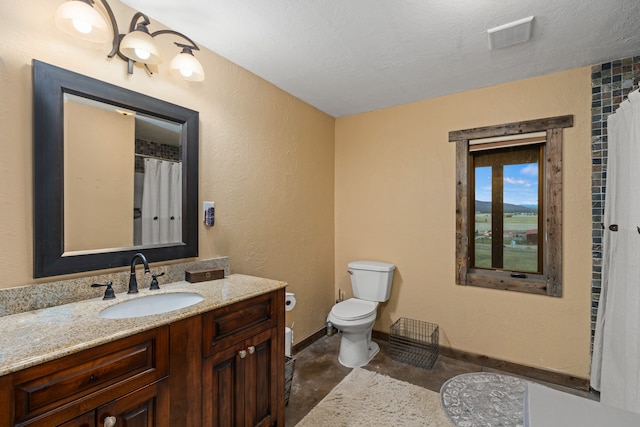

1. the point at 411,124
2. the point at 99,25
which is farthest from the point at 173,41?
the point at 411,124

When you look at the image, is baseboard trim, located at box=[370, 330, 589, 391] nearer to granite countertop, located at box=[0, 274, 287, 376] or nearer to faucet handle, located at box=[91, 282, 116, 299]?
granite countertop, located at box=[0, 274, 287, 376]

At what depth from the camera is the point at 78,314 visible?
1198 mm

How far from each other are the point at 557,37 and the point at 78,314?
9.43ft

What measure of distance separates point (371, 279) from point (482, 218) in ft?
3.84

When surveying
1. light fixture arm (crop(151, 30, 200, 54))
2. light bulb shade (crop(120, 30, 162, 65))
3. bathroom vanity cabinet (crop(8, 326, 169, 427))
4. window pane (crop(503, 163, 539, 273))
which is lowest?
bathroom vanity cabinet (crop(8, 326, 169, 427))

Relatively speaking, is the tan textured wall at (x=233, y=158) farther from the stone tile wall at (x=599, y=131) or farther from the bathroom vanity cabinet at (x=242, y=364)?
the stone tile wall at (x=599, y=131)

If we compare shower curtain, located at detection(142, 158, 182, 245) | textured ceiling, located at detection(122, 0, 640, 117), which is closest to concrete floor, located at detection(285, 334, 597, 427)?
shower curtain, located at detection(142, 158, 182, 245)

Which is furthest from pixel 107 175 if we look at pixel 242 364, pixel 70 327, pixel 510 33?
pixel 510 33

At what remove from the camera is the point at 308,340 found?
2.87 meters

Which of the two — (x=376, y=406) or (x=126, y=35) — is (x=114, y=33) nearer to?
(x=126, y=35)

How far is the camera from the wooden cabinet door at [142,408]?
3.28 feet

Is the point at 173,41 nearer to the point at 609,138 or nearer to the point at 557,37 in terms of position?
the point at 557,37

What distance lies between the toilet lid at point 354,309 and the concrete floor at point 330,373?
432 millimetres

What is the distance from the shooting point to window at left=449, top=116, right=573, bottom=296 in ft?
7.54
